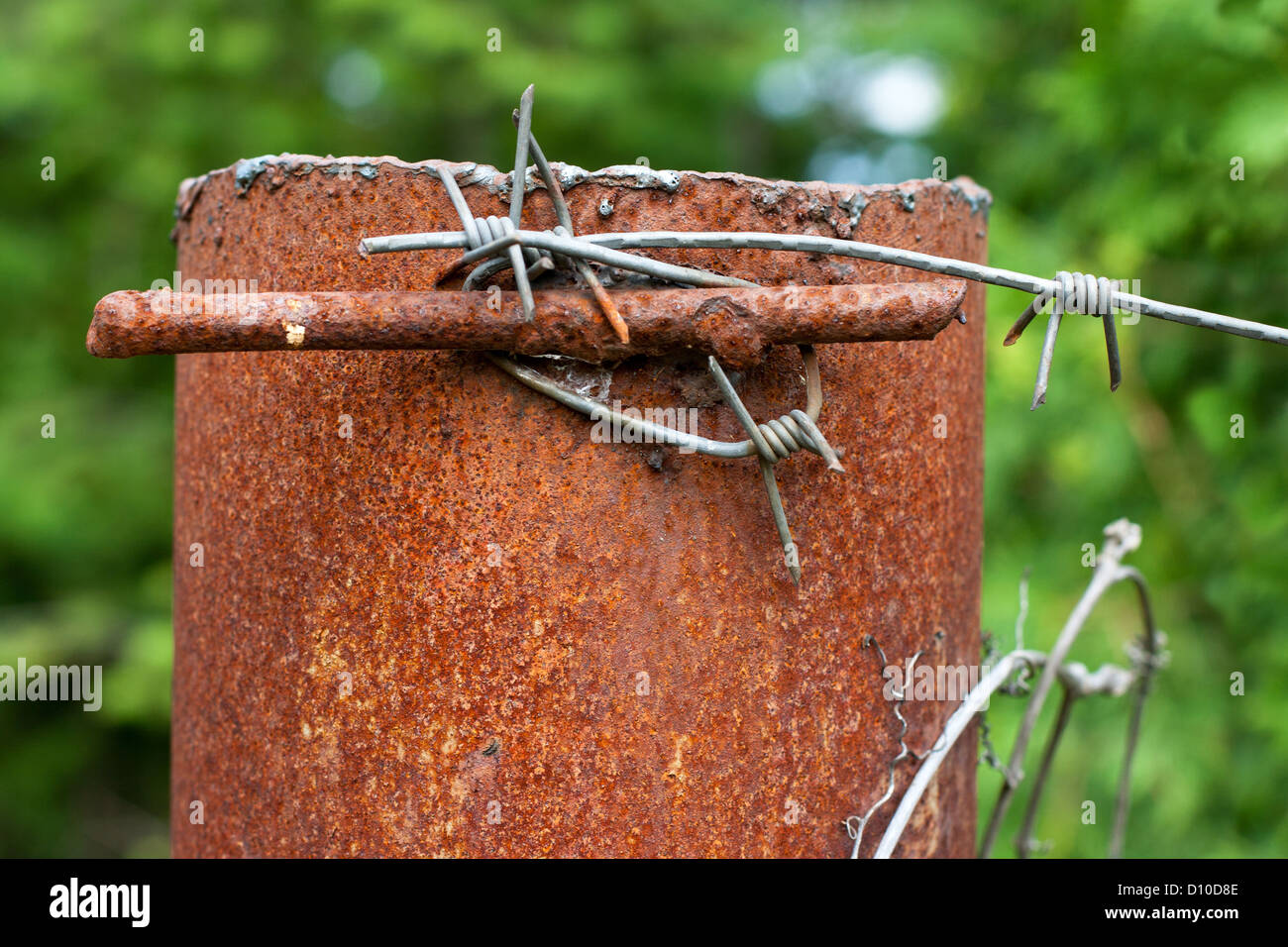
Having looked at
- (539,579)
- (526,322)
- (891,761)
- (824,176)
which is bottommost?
(891,761)

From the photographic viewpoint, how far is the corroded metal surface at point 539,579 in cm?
116

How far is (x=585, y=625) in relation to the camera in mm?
1166

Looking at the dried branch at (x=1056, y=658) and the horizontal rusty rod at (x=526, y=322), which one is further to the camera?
the dried branch at (x=1056, y=658)

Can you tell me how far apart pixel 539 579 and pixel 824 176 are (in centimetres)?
536

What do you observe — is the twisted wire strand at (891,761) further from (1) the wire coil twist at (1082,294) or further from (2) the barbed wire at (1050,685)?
(1) the wire coil twist at (1082,294)

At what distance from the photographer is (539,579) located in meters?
1.16

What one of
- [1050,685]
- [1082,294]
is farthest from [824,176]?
[1082,294]

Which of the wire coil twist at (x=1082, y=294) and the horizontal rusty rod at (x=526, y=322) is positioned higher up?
the wire coil twist at (x=1082, y=294)

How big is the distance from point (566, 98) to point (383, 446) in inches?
163

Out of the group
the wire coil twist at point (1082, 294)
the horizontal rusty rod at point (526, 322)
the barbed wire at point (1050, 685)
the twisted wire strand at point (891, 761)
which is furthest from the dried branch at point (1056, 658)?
the horizontal rusty rod at point (526, 322)

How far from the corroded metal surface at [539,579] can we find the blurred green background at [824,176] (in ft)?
7.45

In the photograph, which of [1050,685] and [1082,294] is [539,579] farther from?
[1050,685]
